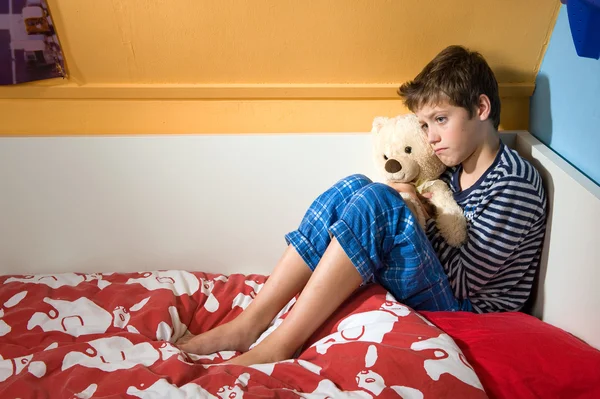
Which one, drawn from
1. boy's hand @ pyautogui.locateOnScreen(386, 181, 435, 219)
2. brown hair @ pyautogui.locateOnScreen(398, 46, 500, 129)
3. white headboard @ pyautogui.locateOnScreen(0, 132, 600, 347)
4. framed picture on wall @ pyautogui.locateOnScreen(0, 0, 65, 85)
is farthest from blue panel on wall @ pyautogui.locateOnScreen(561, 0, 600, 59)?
framed picture on wall @ pyautogui.locateOnScreen(0, 0, 65, 85)

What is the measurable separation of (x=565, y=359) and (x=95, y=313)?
1.00 m

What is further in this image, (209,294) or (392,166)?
(209,294)

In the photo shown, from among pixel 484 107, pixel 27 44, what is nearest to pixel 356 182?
pixel 484 107

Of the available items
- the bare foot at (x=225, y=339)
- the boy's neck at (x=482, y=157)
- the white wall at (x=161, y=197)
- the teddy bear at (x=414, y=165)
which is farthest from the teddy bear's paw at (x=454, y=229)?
the bare foot at (x=225, y=339)

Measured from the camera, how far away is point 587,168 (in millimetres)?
1114

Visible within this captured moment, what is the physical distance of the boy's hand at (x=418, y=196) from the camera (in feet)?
3.93

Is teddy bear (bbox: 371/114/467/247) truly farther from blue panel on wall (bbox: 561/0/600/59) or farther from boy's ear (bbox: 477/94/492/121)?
blue panel on wall (bbox: 561/0/600/59)

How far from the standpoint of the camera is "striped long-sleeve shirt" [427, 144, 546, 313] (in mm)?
1105

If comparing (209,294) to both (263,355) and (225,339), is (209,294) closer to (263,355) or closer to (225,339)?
(225,339)

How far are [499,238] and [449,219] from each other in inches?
4.4

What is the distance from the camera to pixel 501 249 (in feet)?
3.63

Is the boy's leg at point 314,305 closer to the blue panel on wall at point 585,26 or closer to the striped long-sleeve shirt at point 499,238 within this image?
the striped long-sleeve shirt at point 499,238

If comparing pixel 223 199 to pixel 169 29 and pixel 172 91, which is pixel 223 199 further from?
pixel 169 29

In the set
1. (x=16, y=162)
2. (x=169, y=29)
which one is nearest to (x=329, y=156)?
(x=169, y=29)
